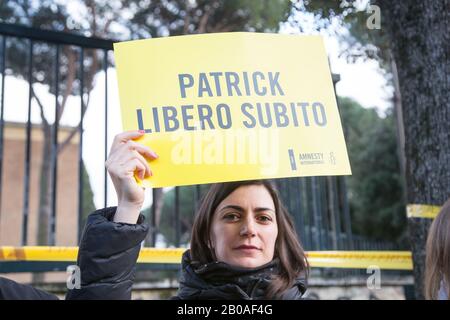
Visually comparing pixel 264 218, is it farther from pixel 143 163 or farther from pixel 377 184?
pixel 377 184

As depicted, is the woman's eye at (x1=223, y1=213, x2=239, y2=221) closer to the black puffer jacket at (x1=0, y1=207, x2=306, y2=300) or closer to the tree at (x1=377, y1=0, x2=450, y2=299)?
the black puffer jacket at (x1=0, y1=207, x2=306, y2=300)

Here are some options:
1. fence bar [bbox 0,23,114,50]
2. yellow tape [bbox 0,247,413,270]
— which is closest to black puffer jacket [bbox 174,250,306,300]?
yellow tape [bbox 0,247,413,270]

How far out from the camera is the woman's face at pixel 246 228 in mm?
1607

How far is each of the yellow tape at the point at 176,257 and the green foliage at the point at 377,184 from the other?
16415 mm

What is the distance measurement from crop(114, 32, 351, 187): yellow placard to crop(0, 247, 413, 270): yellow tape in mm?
1405

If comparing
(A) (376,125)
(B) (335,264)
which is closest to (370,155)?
(A) (376,125)

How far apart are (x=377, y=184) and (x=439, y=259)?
19.5 metres

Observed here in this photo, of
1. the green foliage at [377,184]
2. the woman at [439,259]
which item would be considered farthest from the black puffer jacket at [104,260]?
the green foliage at [377,184]

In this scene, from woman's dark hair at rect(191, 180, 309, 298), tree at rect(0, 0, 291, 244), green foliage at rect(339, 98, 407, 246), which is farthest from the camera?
green foliage at rect(339, 98, 407, 246)

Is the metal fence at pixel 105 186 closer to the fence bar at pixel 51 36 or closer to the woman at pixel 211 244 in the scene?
the fence bar at pixel 51 36

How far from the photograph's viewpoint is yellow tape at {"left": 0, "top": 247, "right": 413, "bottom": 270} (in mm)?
A: 2682

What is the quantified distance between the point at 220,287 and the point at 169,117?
1.84ft

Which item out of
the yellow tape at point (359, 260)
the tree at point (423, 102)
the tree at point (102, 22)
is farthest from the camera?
the tree at point (102, 22)
